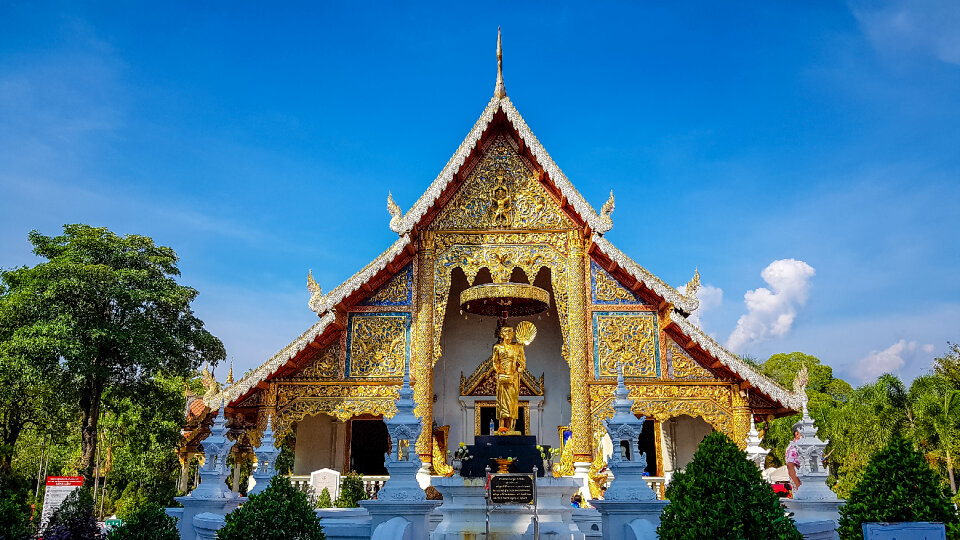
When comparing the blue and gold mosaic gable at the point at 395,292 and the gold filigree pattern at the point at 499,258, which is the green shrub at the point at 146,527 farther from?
the gold filigree pattern at the point at 499,258

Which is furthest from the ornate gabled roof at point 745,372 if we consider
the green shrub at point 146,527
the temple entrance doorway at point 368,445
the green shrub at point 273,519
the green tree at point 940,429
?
the green tree at point 940,429

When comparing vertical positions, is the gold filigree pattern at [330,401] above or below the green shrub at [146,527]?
above

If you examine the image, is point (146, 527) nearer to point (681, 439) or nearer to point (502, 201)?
point (502, 201)

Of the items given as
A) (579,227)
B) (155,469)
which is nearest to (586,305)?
(579,227)

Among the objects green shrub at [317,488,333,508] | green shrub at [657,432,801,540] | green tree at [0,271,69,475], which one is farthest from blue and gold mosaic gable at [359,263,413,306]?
green shrub at [657,432,801,540]

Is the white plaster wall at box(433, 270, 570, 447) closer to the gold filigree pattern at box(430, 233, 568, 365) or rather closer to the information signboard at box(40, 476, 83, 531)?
the gold filigree pattern at box(430, 233, 568, 365)

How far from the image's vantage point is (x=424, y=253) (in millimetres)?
10781

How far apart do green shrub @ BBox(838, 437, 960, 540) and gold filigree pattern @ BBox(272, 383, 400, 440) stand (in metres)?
6.51

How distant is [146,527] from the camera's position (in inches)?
210

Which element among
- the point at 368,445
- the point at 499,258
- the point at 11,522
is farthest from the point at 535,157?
the point at 11,522

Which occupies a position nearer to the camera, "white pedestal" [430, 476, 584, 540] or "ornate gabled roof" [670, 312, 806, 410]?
"white pedestal" [430, 476, 584, 540]

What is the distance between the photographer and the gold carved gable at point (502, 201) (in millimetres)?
10836

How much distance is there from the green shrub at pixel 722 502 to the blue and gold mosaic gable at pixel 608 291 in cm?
601

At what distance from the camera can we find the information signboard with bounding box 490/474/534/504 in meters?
6.50
